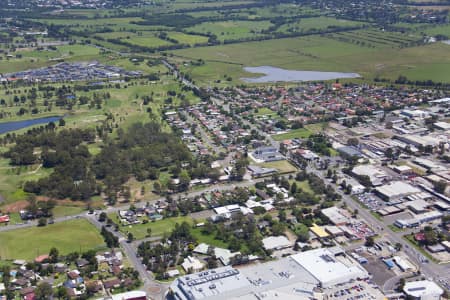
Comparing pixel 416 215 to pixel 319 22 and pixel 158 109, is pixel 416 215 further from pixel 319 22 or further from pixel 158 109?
pixel 319 22

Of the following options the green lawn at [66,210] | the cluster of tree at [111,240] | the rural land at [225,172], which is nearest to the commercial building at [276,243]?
the rural land at [225,172]

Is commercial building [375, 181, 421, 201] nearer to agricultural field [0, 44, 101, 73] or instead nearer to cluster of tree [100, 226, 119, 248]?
cluster of tree [100, 226, 119, 248]

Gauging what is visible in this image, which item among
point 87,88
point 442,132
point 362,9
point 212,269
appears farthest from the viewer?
point 362,9

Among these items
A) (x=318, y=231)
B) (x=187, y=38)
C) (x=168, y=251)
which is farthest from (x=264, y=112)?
(x=187, y=38)

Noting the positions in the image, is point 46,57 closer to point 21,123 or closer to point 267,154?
point 21,123

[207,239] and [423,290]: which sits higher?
[423,290]

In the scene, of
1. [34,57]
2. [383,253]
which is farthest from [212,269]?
[34,57]

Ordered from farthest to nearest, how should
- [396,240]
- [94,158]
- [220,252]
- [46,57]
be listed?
1. [46,57]
2. [94,158]
3. [396,240]
4. [220,252]
